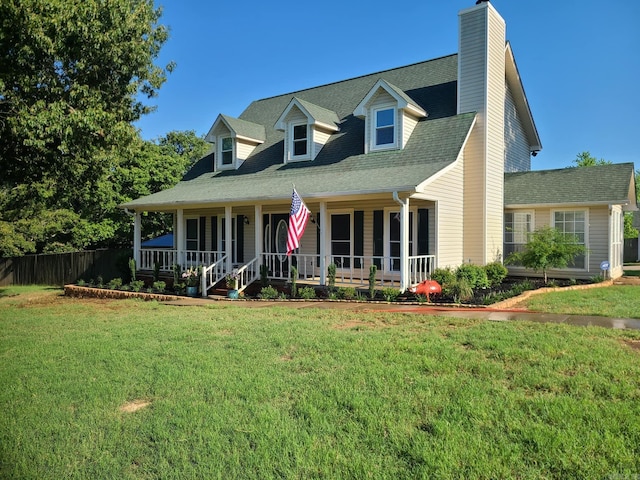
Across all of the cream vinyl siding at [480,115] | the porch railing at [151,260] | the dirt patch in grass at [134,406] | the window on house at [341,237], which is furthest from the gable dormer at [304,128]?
the dirt patch in grass at [134,406]

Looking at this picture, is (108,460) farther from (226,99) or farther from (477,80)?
(226,99)

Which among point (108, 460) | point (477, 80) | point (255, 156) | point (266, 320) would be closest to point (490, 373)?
point (108, 460)

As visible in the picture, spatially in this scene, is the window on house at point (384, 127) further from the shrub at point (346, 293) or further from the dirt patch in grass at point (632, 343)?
the dirt patch in grass at point (632, 343)

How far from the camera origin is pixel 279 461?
3604mm

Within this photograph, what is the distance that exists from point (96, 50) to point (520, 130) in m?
16.6

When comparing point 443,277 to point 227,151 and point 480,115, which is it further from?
point 227,151

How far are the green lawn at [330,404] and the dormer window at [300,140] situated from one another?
10.8m

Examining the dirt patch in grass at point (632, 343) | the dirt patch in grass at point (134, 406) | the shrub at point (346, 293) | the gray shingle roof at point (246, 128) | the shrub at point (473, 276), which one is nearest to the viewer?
the dirt patch in grass at point (134, 406)

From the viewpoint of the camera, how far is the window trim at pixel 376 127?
15.1 m

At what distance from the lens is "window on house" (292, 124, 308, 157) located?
1742 centimetres

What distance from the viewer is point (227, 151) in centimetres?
1997

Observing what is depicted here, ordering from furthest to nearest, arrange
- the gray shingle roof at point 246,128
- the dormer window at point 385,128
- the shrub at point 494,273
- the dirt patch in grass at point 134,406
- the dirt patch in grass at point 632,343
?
1. the gray shingle roof at point 246,128
2. the dormer window at point 385,128
3. the shrub at point 494,273
4. the dirt patch in grass at point 632,343
5. the dirt patch in grass at point 134,406

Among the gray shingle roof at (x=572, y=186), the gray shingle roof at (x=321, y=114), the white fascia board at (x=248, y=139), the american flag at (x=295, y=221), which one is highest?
the gray shingle roof at (x=321, y=114)

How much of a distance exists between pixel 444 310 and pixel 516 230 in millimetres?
8651
